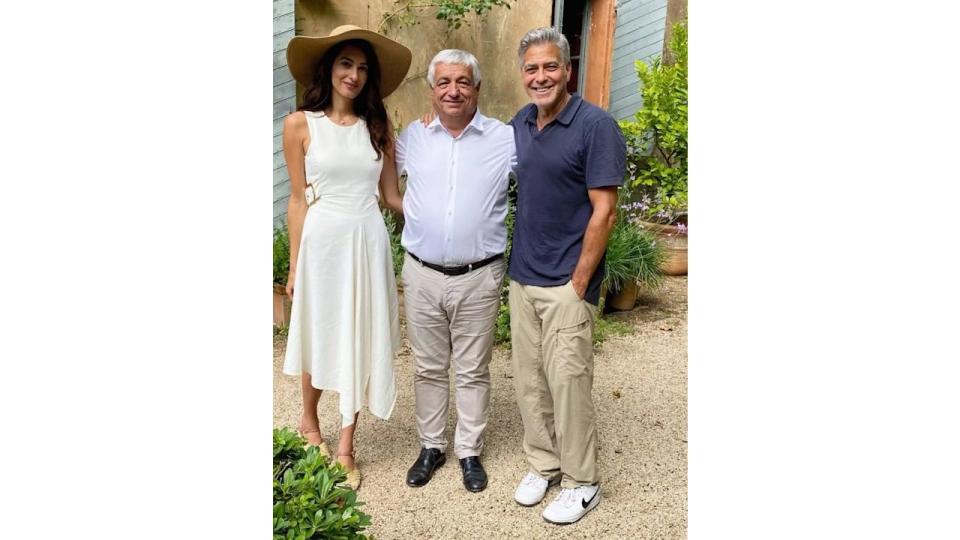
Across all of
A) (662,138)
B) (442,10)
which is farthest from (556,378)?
(662,138)

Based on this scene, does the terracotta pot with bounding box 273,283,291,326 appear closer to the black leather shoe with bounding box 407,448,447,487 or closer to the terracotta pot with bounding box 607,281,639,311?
the black leather shoe with bounding box 407,448,447,487

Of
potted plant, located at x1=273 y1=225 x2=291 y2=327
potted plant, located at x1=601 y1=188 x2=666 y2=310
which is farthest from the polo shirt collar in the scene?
Answer: potted plant, located at x1=601 y1=188 x2=666 y2=310

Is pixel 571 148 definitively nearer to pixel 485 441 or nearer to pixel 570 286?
pixel 570 286

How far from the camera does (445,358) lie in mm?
3248

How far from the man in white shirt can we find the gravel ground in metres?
0.15

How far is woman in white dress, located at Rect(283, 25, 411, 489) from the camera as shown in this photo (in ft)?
9.43

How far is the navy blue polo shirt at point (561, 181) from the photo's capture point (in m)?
2.66

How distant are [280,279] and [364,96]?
2.17 m

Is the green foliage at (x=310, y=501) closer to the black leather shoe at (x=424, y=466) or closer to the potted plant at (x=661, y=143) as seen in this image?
the black leather shoe at (x=424, y=466)

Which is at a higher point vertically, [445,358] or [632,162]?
[632,162]

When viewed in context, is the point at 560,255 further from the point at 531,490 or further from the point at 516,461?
the point at 516,461
